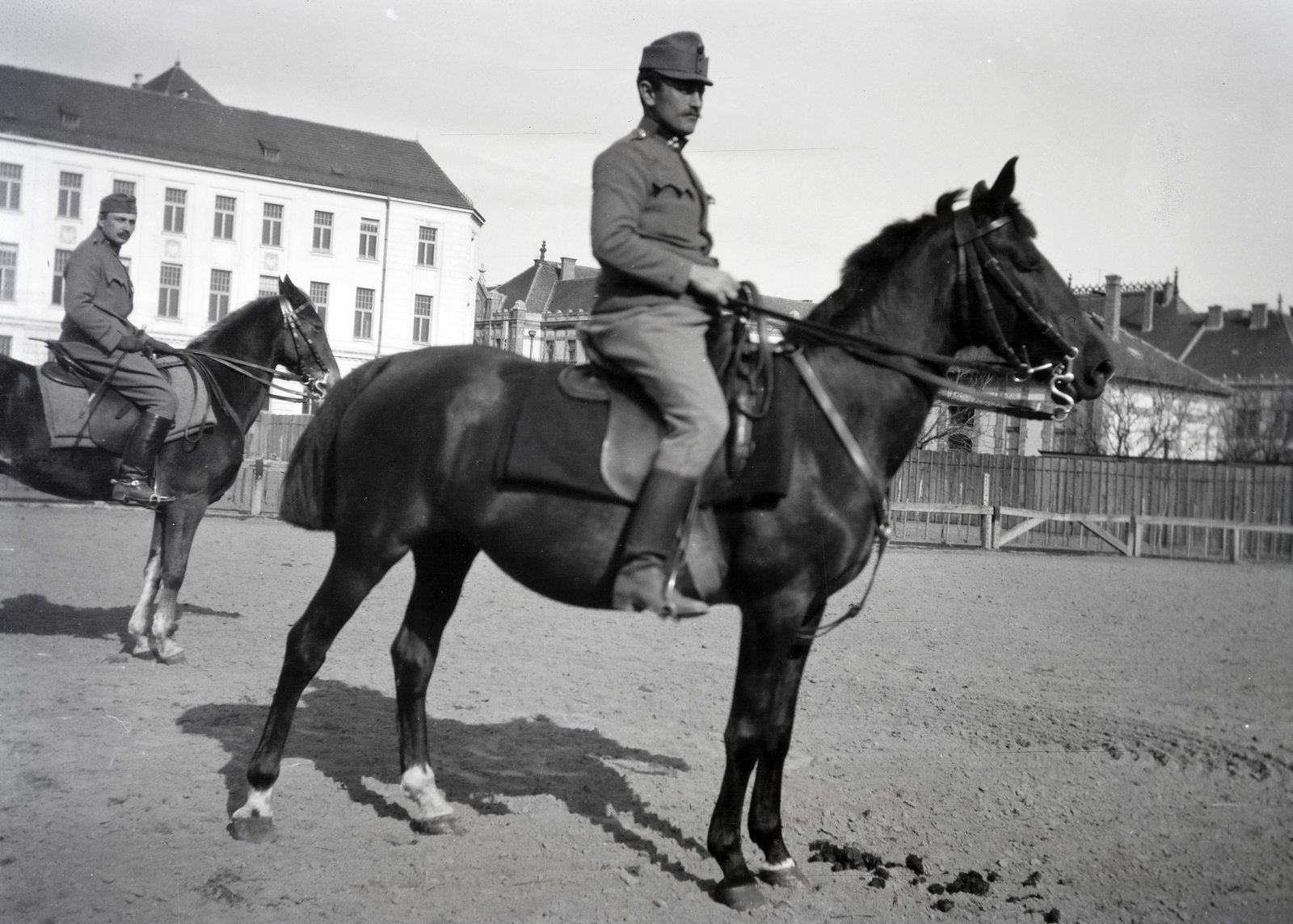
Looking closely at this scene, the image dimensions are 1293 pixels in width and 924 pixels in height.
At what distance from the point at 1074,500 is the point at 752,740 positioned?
23.3 m

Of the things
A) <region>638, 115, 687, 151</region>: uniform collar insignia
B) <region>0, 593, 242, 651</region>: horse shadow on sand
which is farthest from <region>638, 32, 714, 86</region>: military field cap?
<region>0, 593, 242, 651</region>: horse shadow on sand

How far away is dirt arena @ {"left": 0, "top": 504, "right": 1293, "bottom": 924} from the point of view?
4.11 metres

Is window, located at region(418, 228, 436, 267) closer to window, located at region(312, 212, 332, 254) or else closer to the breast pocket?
window, located at region(312, 212, 332, 254)

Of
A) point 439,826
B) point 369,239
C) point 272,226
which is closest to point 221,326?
point 439,826

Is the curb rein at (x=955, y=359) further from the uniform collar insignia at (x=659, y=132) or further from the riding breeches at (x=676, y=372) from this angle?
the uniform collar insignia at (x=659, y=132)

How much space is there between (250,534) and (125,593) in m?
7.55

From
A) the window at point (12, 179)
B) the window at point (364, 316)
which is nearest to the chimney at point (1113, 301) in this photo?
the window at point (364, 316)

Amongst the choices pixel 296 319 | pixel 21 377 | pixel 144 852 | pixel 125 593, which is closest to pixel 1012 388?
pixel 144 852

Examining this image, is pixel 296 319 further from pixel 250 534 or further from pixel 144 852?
pixel 250 534

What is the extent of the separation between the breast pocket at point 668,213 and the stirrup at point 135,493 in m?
5.63

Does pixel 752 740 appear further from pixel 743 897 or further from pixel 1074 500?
pixel 1074 500

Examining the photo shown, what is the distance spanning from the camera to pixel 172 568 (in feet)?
27.1

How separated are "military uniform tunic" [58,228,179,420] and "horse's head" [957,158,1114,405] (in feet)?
20.4

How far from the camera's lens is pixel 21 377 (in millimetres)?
8133
